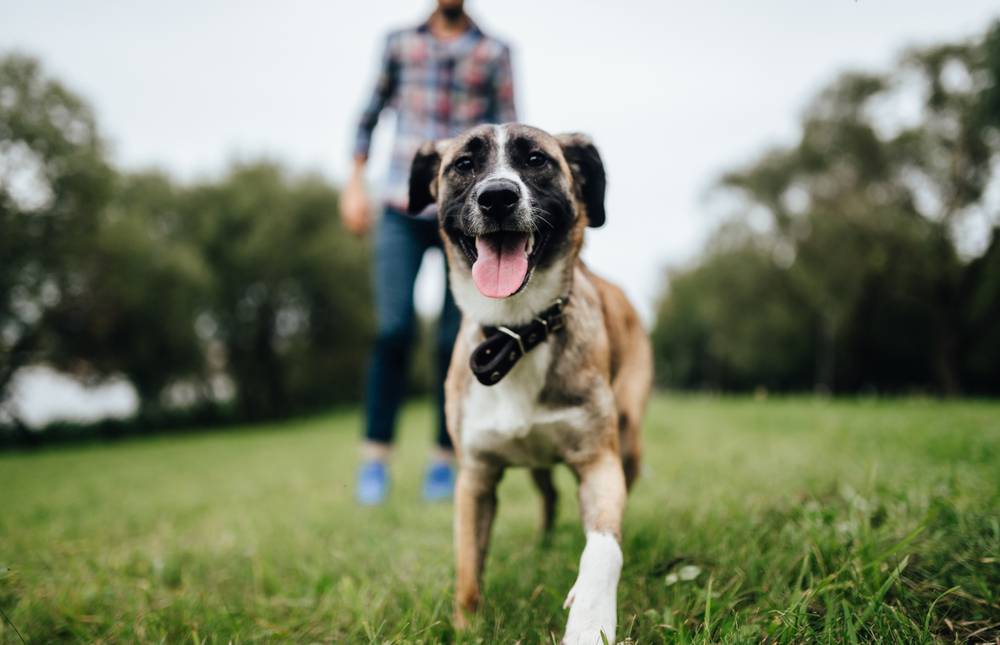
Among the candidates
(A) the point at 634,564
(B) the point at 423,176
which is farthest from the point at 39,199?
(A) the point at 634,564

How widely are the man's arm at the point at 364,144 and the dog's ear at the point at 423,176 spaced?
3.76 ft

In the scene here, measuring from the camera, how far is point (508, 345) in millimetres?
2111

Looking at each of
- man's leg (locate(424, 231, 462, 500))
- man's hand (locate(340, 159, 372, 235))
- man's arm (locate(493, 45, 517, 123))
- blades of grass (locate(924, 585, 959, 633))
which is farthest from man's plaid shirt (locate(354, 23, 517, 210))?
blades of grass (locate(924, 585, 959, 633))

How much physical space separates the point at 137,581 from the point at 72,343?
2284cm

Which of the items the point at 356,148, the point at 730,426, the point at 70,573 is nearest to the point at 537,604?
the point at 70,573

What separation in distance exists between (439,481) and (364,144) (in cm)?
245

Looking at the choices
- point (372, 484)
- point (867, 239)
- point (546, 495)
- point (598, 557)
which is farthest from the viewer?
point (867, 239)

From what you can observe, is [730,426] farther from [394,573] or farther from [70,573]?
[70,573]

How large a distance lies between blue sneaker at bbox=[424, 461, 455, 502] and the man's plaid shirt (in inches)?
74.1

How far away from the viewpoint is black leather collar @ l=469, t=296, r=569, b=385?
2086mm

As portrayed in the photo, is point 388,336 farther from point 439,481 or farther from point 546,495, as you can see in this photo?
point 546,495

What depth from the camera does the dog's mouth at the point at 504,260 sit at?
2082 mm

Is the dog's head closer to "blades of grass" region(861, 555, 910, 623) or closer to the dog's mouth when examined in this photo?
the dog's mouth

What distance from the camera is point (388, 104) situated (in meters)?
4.19
